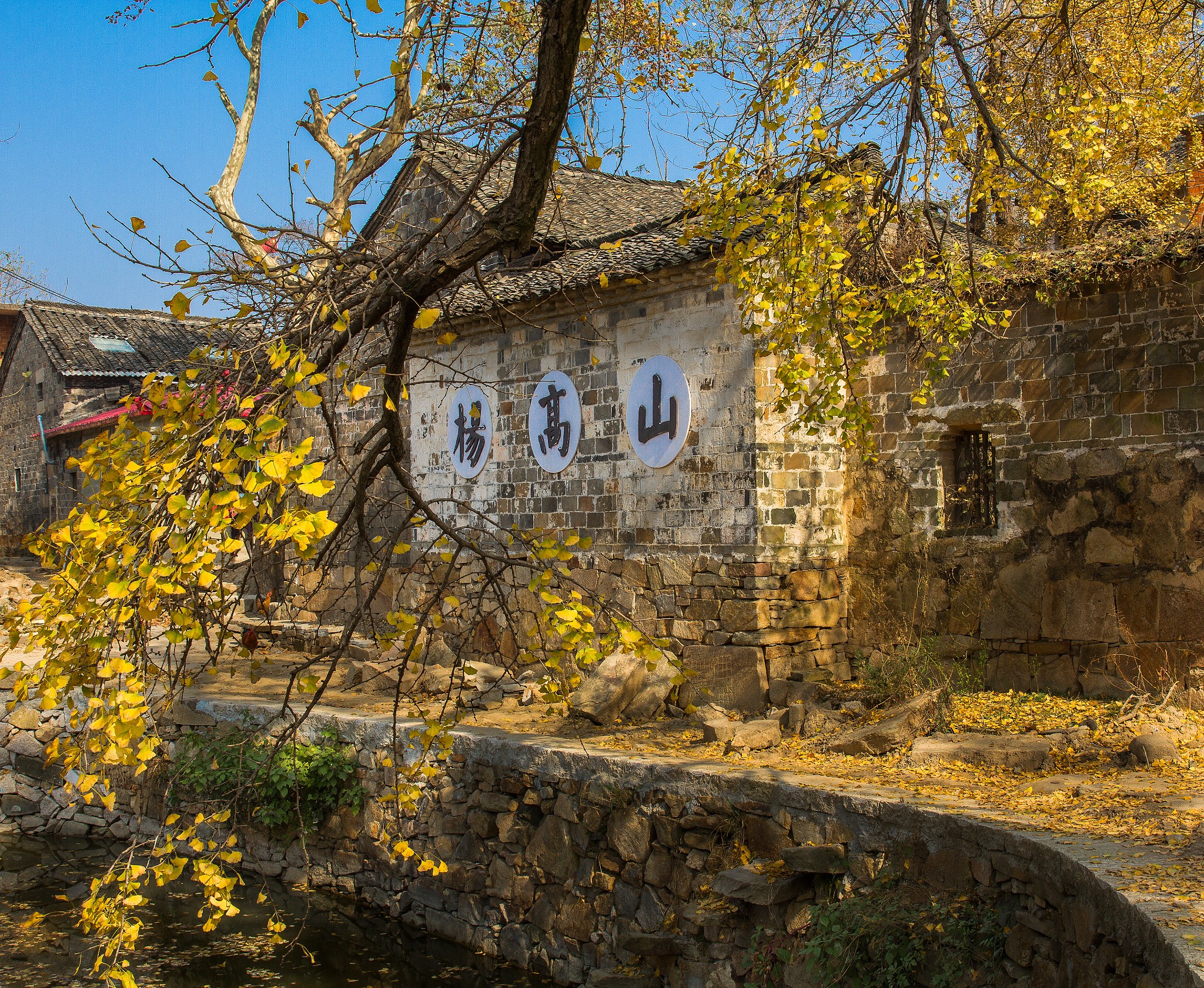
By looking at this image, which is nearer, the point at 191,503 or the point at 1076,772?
the point at 191,503

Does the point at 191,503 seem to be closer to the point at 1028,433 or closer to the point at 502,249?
the point at 502,249

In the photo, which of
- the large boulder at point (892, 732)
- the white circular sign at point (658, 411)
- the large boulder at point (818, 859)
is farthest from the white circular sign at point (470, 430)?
the large boulder at point (818, 859)

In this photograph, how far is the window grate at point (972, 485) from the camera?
8.41m

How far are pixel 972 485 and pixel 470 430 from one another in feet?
18.4

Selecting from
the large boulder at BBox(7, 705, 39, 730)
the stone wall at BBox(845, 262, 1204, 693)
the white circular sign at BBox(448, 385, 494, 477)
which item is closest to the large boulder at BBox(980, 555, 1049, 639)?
the stone wall at BBox(845, 262, 1204, 693)

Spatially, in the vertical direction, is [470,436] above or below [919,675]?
above

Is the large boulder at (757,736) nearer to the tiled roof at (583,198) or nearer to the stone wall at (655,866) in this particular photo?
the stone wall at (655,866)

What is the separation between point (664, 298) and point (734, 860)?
16.8ft

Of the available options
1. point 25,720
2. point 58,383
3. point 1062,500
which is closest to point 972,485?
point 1062,500

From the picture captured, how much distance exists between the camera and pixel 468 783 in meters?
7.85

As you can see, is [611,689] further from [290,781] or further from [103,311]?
[103,311]

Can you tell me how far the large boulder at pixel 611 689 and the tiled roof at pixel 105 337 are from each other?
16627 mm

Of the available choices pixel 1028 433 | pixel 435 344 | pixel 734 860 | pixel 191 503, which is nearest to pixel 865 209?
pixel 1028 433

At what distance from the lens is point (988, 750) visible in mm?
6340
